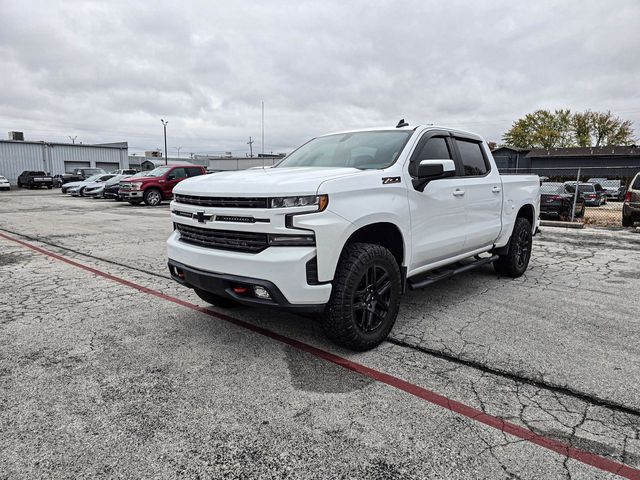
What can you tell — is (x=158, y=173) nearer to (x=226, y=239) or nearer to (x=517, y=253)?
(x=517, y=253)

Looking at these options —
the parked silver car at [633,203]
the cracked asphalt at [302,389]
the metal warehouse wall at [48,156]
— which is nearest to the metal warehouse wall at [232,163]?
the metal warehouse wall at [48,156]

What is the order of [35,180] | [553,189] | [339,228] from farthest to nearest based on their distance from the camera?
1. [35,180]
2. [553,189]
3. [339,228]

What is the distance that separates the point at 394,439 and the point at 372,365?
89cm

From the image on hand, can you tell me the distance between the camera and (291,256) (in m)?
2.94

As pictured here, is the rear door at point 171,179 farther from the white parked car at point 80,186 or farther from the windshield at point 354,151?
the windshield at point 354,151

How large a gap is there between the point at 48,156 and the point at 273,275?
54.1m

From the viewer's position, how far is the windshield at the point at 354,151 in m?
4.01

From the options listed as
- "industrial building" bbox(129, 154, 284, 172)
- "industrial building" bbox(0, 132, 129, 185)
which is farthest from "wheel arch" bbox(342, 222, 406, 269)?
"industrial building" bbox(129, 154, 284, 172)

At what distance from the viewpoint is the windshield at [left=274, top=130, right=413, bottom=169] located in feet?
13.2

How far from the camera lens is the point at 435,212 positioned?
412cm

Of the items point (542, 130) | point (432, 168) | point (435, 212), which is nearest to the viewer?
point (432, 168)

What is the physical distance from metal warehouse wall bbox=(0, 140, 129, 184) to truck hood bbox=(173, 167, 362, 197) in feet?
169

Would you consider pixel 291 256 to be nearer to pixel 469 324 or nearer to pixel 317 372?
pixel 317 372

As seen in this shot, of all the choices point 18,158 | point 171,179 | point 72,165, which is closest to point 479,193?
point 171,179
